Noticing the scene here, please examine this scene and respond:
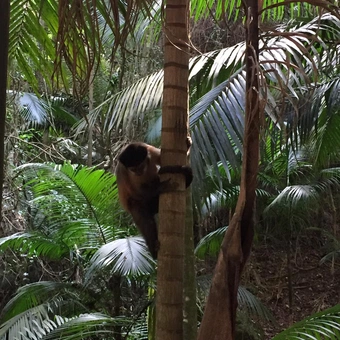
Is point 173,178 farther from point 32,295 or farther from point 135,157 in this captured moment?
point 32,295

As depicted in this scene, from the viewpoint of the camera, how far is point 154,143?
11.5 ft

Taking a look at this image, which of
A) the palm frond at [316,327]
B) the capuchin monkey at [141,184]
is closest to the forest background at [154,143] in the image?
the palm frond at [316,327]

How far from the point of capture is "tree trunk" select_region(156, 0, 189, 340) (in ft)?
5.41

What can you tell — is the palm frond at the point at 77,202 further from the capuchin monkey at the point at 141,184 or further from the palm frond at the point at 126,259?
the capuchin monkey at the point at 141,184

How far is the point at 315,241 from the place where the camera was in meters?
7.51

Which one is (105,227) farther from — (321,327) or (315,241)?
(315,241)

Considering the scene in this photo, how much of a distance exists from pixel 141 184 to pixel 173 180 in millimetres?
1216

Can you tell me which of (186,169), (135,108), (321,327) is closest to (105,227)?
(135,108)

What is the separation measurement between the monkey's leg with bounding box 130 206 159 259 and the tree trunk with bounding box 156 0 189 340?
1104 millimetres

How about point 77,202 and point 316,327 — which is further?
point 77,202

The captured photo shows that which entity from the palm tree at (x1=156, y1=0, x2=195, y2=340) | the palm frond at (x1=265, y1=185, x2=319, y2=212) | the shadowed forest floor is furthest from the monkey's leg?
the shadowed forest floor

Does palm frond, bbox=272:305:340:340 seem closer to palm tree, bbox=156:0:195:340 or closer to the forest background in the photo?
the forest background

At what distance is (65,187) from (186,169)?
2.80 m

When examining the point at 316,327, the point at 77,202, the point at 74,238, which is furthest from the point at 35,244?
the point at 316,327
